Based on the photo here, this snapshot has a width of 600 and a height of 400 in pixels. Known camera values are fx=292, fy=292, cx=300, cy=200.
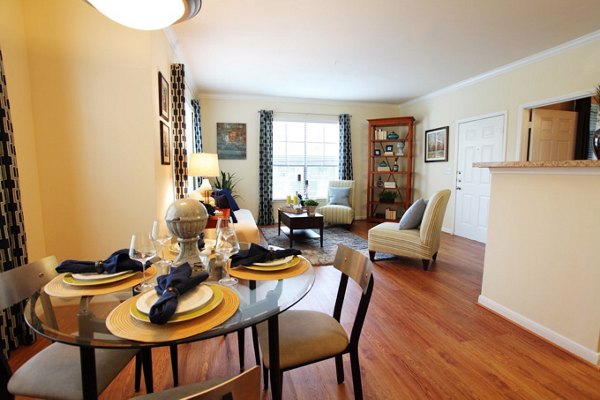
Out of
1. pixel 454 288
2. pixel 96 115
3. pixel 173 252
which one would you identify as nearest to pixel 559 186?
pixel 454 288

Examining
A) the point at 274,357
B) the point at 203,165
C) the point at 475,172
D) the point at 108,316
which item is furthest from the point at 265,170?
the point at 108,316

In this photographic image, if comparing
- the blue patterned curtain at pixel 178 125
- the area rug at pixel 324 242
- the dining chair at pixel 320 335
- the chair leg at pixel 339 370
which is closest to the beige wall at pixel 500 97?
the area rug at pixel 324 242

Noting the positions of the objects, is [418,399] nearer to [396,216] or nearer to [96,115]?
[96,115]

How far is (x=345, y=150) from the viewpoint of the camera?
20.6 ft

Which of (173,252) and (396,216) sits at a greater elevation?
(173,252)

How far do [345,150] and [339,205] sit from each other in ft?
4.17

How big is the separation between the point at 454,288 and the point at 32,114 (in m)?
3.87

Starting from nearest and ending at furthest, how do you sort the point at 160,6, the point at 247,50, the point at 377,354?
1. the point at 160,6
2. the point at 377,354
3. the point at 247,50

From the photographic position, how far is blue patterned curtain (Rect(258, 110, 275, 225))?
5863mm

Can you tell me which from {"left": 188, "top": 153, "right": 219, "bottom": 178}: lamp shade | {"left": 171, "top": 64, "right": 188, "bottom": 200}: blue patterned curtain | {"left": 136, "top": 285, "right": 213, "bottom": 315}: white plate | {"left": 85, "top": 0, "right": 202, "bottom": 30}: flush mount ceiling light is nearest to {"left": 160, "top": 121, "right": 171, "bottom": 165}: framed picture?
{"left": 171, "top": 64, "right": 188, "bottom": 200}: blue patterned curtain

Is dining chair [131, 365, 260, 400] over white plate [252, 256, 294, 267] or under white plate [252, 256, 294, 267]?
under

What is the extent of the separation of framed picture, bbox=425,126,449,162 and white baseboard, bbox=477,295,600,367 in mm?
3431

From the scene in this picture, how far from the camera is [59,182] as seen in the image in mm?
2234

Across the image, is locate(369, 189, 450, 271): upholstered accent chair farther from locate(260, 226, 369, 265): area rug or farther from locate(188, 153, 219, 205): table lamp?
locate(188, 153, 219, 205): table lamp
